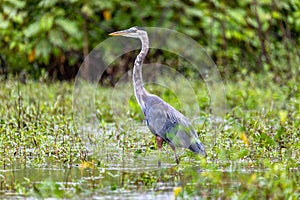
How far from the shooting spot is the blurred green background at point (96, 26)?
1500 cm

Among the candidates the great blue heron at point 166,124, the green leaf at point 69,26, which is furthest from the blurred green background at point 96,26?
the great blue heron at point 166,124

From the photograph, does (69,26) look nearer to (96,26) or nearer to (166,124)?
(96,26)

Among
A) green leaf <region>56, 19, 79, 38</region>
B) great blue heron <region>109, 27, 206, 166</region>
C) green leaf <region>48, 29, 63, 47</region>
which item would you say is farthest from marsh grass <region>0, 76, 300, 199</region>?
green leaf <region>56, 19, 79, 38</region>

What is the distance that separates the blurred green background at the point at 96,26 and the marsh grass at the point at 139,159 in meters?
4.24

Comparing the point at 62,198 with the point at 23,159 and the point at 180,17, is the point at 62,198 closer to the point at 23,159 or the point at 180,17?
the point at 23,159

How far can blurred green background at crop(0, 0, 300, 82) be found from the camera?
49.2 feet

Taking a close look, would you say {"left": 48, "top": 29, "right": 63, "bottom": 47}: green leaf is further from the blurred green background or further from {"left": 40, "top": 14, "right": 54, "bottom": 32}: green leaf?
{"left": 40, "top": 14, "right": 54, "bottom": 32}: green leaf

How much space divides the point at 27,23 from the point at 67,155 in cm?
860

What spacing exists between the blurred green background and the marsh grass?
4.24 metres

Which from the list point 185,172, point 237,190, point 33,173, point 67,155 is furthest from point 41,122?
point 237,190

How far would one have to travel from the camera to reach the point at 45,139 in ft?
25.9

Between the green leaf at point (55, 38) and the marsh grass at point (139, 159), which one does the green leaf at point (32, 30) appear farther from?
the marsh grass at point (139, 159)

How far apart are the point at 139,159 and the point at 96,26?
8.63 m

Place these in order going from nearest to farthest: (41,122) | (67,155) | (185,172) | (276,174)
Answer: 1. (276,174)
2. (185,172)
3. (67,155)
4. (41,122)
